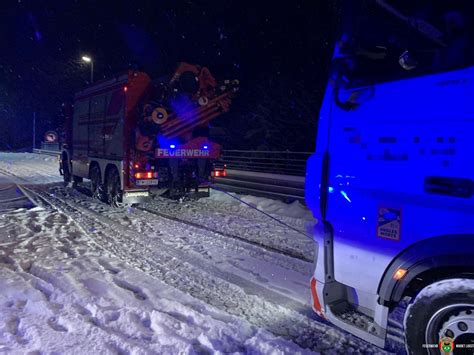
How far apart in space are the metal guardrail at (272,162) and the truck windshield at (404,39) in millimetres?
12555

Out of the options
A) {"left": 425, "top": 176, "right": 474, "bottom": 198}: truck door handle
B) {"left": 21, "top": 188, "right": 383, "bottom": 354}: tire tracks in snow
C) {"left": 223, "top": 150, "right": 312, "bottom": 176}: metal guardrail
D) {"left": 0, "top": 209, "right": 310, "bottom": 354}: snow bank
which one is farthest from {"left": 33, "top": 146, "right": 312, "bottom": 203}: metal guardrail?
{"left": 425, "top": 176, "right": 474, "bottom": 198}: truck door handle

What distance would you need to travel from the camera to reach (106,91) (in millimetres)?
11227

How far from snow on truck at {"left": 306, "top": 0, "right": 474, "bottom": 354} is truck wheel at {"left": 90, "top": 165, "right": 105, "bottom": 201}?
9170mm

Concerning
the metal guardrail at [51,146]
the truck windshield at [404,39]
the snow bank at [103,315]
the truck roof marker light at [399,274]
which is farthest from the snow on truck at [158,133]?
the metal guardrail at [51,146]

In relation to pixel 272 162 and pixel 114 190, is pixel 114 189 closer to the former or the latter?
pixel 114 190

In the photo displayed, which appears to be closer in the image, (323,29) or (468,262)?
(468,262)

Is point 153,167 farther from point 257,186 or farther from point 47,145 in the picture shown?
point 47,145

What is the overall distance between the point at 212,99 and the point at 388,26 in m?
7.61

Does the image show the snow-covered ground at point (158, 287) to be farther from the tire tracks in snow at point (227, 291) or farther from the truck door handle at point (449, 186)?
the truck door handle at point (449, 186)

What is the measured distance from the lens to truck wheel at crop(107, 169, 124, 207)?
410 inches

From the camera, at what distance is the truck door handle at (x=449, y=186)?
8.10 ft

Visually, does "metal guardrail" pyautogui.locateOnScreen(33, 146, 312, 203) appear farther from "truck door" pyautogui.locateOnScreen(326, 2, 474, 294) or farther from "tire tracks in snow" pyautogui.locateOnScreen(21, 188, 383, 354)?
"truck door" pyautogui.locateOnScreen(326, 2, 474, 294)

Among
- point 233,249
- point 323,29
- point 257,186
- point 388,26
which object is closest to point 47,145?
point 323,29

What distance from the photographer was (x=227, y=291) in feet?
16.1
